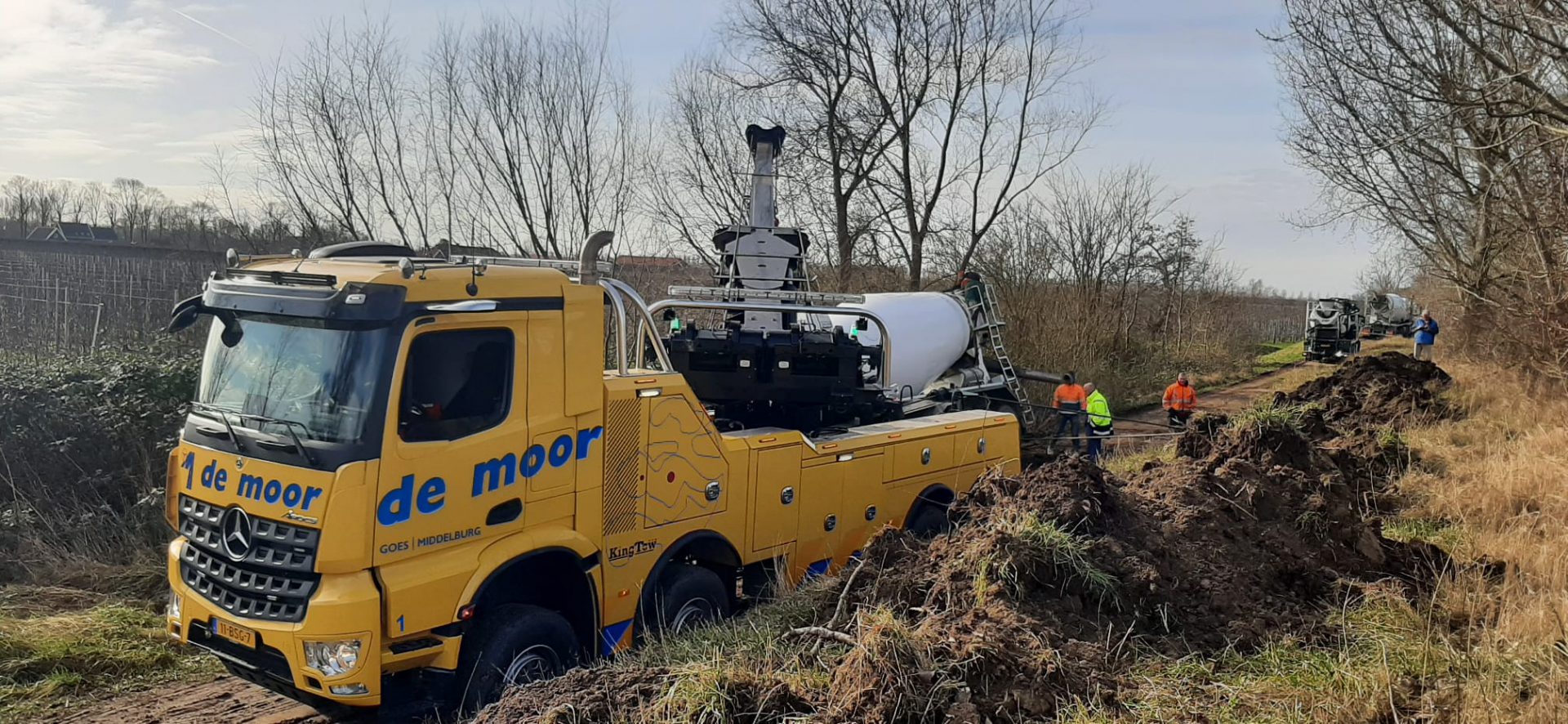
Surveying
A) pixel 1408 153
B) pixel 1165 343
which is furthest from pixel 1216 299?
pixel 1408 153

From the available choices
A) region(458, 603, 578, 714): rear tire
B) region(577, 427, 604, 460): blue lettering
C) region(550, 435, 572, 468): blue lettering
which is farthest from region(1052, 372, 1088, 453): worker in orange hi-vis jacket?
region(458, 603, 578, 714): rear tire

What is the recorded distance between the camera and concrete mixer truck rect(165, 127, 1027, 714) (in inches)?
187

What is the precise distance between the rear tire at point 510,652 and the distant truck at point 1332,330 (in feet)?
133

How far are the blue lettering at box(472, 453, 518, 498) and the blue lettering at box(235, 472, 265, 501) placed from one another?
1045mm

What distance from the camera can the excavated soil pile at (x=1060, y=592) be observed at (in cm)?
437

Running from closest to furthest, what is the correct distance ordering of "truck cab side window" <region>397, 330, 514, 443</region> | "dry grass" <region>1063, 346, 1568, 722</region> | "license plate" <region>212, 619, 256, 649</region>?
"dry grass" <region>1063, 346, 1568, 722</region> < "license plate" <region>212, 619, 256, 649</region> < "truck cab side window" <region>397, 330, 514, 443</region>

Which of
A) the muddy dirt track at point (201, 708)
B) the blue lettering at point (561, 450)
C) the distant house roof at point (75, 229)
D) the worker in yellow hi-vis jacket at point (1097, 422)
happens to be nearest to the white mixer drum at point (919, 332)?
the worker in yellow hi-vis jacket at point (1097, 422)

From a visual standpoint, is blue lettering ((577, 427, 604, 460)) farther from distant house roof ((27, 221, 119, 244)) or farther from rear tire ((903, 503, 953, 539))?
distant house roof ((27, 221, 119, 244))

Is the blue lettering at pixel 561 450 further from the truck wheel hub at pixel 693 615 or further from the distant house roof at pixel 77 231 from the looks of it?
the distant house roof at pixel 77 231

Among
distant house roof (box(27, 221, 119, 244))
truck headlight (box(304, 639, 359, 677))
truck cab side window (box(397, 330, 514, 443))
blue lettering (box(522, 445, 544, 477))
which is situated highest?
distant house roof (box(27, 221, 119, 244))

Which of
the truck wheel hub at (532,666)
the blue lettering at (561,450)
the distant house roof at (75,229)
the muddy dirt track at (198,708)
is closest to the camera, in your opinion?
the truck wheel hub at (532,666)

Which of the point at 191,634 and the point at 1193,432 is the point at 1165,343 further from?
the point at 191,634

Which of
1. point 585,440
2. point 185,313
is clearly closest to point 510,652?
point 585,440

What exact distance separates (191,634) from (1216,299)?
38.9m
